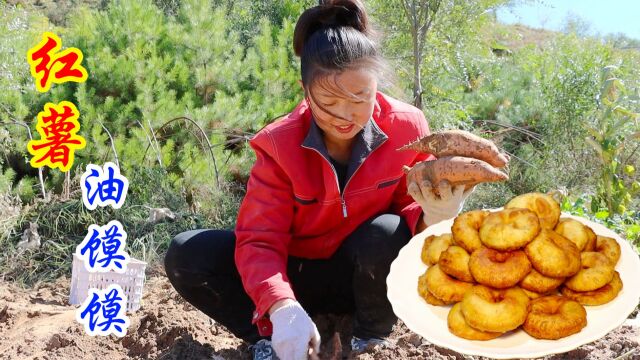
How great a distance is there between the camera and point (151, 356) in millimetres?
2182

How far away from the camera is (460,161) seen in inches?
66.2

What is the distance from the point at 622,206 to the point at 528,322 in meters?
1.78

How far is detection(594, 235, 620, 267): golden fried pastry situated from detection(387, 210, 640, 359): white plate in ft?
0.06

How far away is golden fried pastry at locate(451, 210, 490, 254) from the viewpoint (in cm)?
133

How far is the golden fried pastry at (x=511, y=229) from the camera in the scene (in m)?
1.26

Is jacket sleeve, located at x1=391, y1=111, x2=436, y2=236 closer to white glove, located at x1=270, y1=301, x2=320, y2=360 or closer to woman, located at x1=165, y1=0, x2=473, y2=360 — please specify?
woman, located at x1=165, y1=0, x2=473, y2=360

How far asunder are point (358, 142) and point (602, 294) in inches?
35.1

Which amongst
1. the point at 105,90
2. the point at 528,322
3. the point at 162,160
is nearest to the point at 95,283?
the point at 162,160

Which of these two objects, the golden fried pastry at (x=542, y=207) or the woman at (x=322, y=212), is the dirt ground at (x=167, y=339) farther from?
the golden fried pastry at (x=542, y=207)

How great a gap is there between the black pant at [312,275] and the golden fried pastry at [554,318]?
750 millimetres

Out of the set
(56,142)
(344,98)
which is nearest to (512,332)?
(344,98)

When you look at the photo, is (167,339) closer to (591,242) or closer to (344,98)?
(344,98)

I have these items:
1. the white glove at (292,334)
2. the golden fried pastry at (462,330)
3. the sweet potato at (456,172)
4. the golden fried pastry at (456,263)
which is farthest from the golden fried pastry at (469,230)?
the white glove at (292,334)

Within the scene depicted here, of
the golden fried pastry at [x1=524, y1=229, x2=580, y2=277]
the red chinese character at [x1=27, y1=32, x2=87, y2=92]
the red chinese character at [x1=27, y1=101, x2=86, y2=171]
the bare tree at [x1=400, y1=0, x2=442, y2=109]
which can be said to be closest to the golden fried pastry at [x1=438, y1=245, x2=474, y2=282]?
the golden fried pastry at [x1=524, y1=229, x2=580, y2=277]
